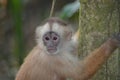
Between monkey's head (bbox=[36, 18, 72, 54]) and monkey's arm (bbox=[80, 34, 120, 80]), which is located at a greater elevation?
monkey's head (bbox=[36, 18, 72, 54])

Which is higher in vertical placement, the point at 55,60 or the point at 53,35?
the point at 53,35

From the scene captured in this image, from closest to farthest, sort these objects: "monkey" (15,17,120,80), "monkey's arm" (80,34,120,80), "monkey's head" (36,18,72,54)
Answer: "monkey's arm" (80,34,120,80), "monkey" (15,17,120,80), "monkey's head" (36,18,72,54)

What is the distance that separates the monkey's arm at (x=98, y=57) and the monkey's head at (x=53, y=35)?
0.37m

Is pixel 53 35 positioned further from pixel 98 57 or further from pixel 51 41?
pixel 98 57

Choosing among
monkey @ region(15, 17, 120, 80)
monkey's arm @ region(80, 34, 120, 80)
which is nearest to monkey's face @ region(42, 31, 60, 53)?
monkey @ region(15, 17, 120, 80)

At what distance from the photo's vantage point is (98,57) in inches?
200

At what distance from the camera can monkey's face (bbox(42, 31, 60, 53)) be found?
17.5 ft

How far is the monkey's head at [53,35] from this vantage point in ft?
17.6

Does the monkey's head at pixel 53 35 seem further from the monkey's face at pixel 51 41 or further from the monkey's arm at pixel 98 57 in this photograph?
the monkey's arm at pixel 98 57

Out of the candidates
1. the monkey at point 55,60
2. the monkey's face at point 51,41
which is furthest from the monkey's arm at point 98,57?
the monkey's face at point 51,41

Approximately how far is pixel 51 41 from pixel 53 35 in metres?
0.09

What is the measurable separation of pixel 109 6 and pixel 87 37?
1.21ft

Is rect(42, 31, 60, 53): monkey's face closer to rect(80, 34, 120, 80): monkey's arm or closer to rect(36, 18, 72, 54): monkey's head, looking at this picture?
rect(36, 18, 72, 54): monkey's head

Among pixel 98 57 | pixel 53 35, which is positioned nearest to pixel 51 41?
pixel 53 35
